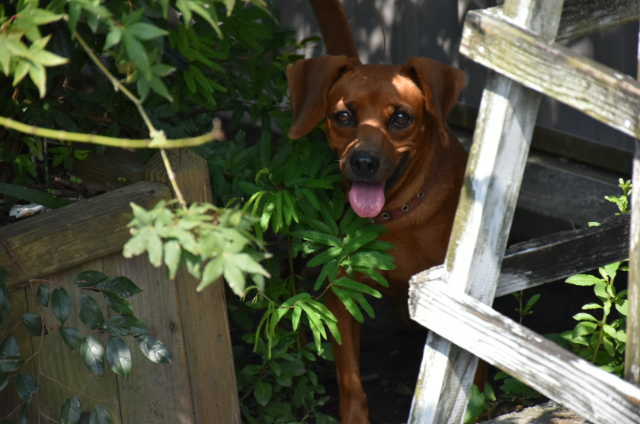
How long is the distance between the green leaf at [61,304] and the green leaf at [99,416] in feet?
0.88

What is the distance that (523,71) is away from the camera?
7.38 ft

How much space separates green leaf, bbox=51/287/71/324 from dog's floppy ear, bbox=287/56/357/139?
1.01 m

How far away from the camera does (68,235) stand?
2592 mm

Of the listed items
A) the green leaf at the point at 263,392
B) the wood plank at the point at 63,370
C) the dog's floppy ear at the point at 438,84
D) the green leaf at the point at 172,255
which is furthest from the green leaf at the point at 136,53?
the green leaf at the point at 263,392

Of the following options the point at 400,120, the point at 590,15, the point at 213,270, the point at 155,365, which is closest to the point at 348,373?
the point at 155,365

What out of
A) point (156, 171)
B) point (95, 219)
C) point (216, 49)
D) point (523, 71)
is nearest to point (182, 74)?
point (216, 49)

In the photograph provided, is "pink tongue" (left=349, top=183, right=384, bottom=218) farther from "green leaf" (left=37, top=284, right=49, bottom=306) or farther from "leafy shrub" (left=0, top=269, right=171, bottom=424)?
"green leaf" (left=37, top=284, right=49, bottom=306)

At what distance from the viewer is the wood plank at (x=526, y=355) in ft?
7.53

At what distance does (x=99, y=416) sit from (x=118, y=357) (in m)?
0.17

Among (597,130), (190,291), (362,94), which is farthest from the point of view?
(597,130)

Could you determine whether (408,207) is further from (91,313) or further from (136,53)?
(136,53)

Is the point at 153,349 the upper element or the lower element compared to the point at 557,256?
lower

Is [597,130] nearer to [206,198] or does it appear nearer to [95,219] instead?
[206,198]

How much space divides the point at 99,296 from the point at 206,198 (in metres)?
0.43
